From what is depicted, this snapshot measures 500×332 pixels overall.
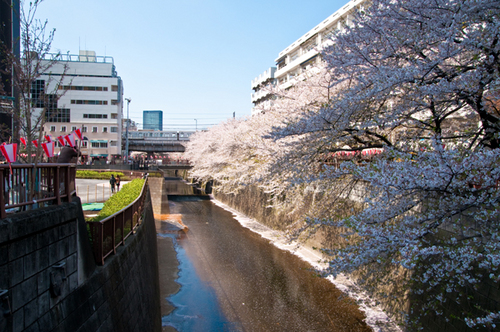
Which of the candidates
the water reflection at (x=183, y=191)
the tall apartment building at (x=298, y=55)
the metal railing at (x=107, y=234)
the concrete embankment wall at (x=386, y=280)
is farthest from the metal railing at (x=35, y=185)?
the water reflection at (x=183, y=191)

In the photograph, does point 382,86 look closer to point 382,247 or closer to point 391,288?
point 382,247

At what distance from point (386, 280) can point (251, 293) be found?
6.75m

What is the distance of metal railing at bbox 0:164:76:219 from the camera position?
14.0 ft

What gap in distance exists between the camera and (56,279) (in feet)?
13.8

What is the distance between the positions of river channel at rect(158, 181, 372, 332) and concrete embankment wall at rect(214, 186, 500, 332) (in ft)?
3.47

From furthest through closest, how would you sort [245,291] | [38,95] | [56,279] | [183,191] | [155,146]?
[155,146] → [183,191] → [38,95] → [245,291] → [56,279]

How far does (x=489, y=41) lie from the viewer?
6000 millimetres

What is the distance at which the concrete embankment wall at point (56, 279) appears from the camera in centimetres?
351

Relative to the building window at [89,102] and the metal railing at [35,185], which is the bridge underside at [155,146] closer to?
the building window at [89,102]

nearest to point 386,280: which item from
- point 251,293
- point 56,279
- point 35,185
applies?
point 56,279

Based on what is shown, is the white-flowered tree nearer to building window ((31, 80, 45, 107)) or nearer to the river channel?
the river channel

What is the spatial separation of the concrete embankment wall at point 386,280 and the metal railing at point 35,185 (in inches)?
236

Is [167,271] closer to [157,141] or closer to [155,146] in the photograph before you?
[157,141]

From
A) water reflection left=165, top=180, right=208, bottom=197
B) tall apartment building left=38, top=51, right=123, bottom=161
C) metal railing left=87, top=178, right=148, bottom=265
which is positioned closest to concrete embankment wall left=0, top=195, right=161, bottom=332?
metal railing left=87, top=178, right=148, bottom=265
